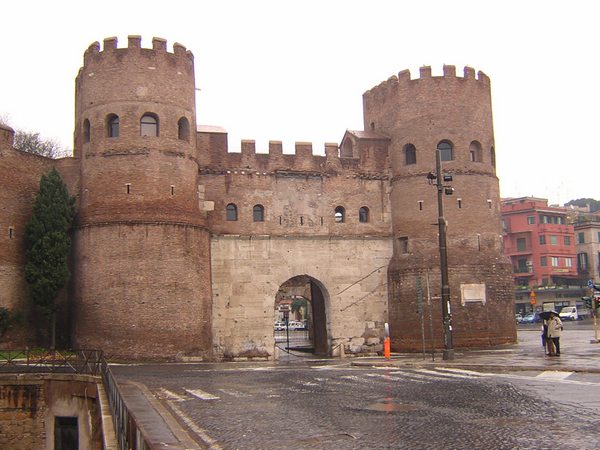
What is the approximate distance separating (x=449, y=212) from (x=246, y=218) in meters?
9.07

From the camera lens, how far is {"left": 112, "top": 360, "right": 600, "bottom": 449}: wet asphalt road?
9.83 m

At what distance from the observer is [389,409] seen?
12.7 m

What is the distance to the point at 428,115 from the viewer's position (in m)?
34.3

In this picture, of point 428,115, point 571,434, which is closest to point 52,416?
point 571,434

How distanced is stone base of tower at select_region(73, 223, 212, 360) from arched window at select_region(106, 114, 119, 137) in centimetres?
395

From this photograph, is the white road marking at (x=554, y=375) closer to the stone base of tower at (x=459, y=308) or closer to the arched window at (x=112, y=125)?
the stone base of tower at (x=459, y=308)

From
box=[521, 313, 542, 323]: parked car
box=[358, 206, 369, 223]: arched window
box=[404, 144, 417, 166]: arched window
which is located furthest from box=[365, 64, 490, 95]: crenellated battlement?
box=[521, 313, 542, 323]: parked car

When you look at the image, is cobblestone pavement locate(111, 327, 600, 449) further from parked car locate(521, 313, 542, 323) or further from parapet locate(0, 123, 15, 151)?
parked car locate(521, 313, 542, 323)

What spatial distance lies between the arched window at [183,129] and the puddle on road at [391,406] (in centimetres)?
1966

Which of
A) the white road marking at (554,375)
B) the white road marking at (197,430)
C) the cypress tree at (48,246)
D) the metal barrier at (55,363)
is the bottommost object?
the white road marking at (197,430)

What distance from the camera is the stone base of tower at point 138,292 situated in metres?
28.4

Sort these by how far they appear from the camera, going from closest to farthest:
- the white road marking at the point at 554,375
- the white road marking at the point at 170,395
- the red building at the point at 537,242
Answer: the white road marking at the point at 170,395 → the white road marking at the point at 554,375 → the red building at the point at 537,242

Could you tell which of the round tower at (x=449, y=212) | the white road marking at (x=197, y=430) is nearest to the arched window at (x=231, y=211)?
the round tower at (x=449, y=212)

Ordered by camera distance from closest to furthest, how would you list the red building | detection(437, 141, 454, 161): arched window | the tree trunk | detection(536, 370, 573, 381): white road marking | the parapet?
detection(536, 370, 573, 381): white road marking, the parapet, the tree trunk, detection(437, 141, 454, 161): arched window, the red building
